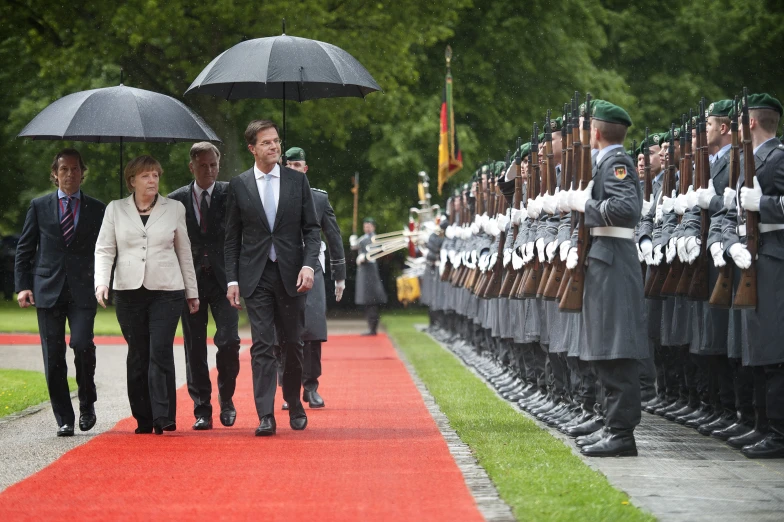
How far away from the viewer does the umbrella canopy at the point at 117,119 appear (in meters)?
9.44

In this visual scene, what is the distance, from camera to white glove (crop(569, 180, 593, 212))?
8.16 m

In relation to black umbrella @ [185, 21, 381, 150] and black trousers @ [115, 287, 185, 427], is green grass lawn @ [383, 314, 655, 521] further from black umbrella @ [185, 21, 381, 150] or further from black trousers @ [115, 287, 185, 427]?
black umbrella @ [185, 21, 381, 150]

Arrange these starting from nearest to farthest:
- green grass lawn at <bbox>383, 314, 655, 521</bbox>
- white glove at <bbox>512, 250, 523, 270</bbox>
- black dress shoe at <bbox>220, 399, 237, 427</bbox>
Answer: green grass lawn at <bbox>383, 314, 655, 521</bbox> < black dress shoe at <bbox>220, 399, 237, 427</bbox> < white glove at <bbox>512, 250, 523, 270</bbox>

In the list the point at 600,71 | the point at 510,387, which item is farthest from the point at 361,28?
the point at 510,387

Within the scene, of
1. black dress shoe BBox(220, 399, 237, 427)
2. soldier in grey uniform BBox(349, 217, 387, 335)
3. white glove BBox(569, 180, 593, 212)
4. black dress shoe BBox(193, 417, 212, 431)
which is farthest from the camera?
soldier in grey uniform BBox(349, 217, 387, 335)

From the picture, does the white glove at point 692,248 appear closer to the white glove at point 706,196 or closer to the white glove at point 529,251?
the white glove at point 706,196


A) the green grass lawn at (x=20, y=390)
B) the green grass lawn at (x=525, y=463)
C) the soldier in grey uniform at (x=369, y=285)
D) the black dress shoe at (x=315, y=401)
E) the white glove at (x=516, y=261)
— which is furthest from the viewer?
the soldier in grey uniform at (x=369, y=285)

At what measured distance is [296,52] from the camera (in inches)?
382

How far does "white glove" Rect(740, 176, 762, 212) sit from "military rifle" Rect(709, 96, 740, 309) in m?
0.28

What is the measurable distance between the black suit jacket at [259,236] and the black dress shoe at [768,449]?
3.11 metres

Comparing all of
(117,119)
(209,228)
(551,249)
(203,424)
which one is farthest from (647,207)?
(117,119)

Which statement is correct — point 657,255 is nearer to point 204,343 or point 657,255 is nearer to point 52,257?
point 204,343

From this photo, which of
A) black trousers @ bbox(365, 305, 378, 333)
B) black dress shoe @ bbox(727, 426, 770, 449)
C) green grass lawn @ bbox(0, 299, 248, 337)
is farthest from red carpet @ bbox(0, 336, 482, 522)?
green grass lawn @ bbox(0, 299, 248, 337)

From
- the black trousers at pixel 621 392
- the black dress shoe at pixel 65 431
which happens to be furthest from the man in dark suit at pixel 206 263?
the black trousers at pixel 621 392
